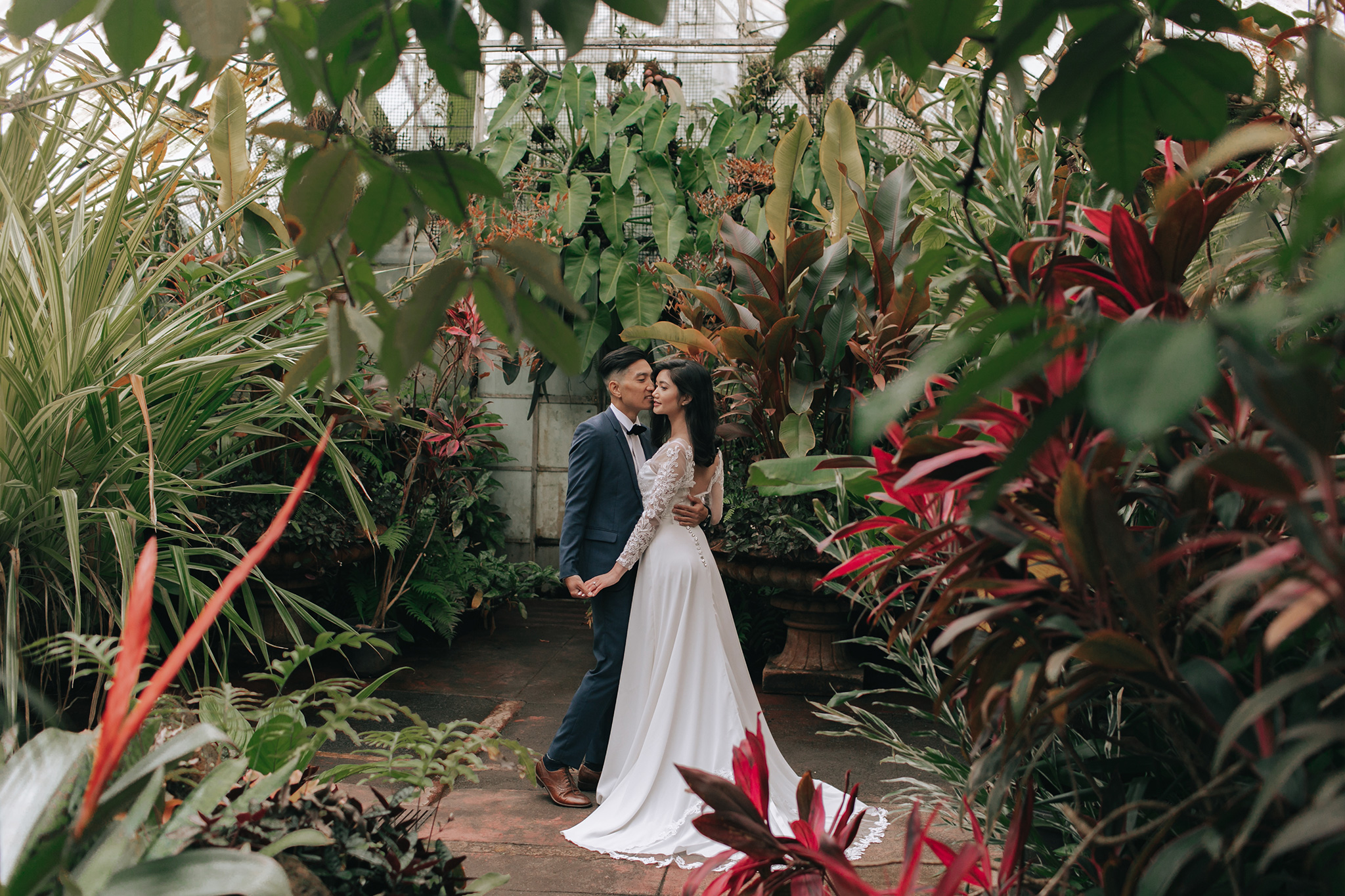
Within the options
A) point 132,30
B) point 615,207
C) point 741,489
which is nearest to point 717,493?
point 741,489

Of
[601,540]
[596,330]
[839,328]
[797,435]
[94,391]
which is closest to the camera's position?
[94,391]

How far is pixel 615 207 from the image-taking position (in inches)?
236

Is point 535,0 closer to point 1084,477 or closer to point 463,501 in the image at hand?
point 1084,477

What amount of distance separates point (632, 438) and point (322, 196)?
8.90 ft

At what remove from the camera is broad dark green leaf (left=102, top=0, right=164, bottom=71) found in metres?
0.65

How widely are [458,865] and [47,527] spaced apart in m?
1.25

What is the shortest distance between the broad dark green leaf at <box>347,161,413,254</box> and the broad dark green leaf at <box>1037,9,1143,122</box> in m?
0.49

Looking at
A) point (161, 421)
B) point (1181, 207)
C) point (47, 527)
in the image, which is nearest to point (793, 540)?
point (161, 421)

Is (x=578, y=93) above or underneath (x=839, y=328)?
above

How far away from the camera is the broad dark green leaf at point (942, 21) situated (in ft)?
1.97

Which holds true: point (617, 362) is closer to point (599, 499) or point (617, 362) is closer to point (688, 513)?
point (599, 499)

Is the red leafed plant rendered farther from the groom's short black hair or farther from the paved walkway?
the groom's short black hair

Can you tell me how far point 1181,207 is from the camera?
88 centimetres

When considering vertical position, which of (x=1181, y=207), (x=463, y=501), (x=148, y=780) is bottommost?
(x=463, y=501)
